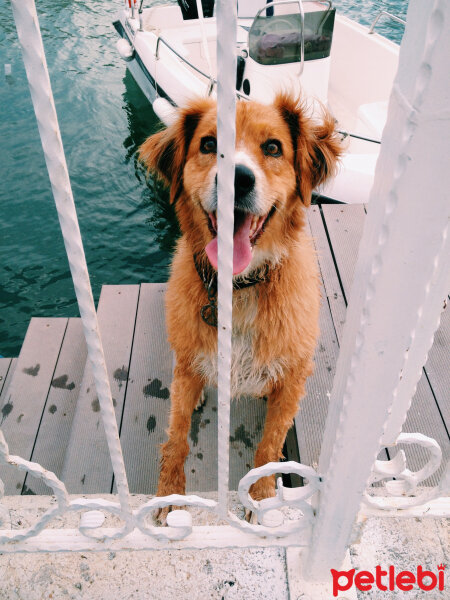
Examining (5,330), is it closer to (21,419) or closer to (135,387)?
(21,419)

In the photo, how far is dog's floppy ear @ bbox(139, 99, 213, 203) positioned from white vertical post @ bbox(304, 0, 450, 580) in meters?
1.29

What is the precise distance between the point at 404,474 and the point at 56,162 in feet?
3.34

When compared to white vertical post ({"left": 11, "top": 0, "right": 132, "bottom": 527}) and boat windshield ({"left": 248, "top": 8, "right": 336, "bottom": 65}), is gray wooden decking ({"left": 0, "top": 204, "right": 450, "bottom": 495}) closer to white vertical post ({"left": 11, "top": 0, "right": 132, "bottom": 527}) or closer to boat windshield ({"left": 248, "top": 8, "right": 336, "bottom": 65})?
white vertical post ({"left": 11, "top": 0, "right": 132, "bottom": 527})

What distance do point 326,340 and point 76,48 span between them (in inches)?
360

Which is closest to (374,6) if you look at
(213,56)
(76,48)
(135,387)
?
(213,56)

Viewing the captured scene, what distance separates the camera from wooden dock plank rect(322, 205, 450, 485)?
1795mm

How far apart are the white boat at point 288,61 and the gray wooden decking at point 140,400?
1732 millimetres

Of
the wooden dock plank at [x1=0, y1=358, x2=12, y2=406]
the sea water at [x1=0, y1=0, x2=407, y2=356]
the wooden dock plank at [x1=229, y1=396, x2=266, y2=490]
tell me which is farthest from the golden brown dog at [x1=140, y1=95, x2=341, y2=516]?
the sea water at [x1=0, y1=0, x2=407, y2=356]

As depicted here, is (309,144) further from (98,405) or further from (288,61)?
(288,61)

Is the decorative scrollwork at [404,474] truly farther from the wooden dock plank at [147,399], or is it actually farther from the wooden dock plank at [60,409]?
the wooden dock plank at [60,409]

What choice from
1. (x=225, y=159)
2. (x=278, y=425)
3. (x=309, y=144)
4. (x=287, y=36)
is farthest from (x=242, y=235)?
(x=287, y=36)

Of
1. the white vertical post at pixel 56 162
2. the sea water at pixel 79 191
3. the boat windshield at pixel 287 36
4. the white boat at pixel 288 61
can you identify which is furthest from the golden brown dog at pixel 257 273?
the boat windshield at pixel 287 36

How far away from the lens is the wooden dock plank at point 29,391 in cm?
221

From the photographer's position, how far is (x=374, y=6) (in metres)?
10.0
